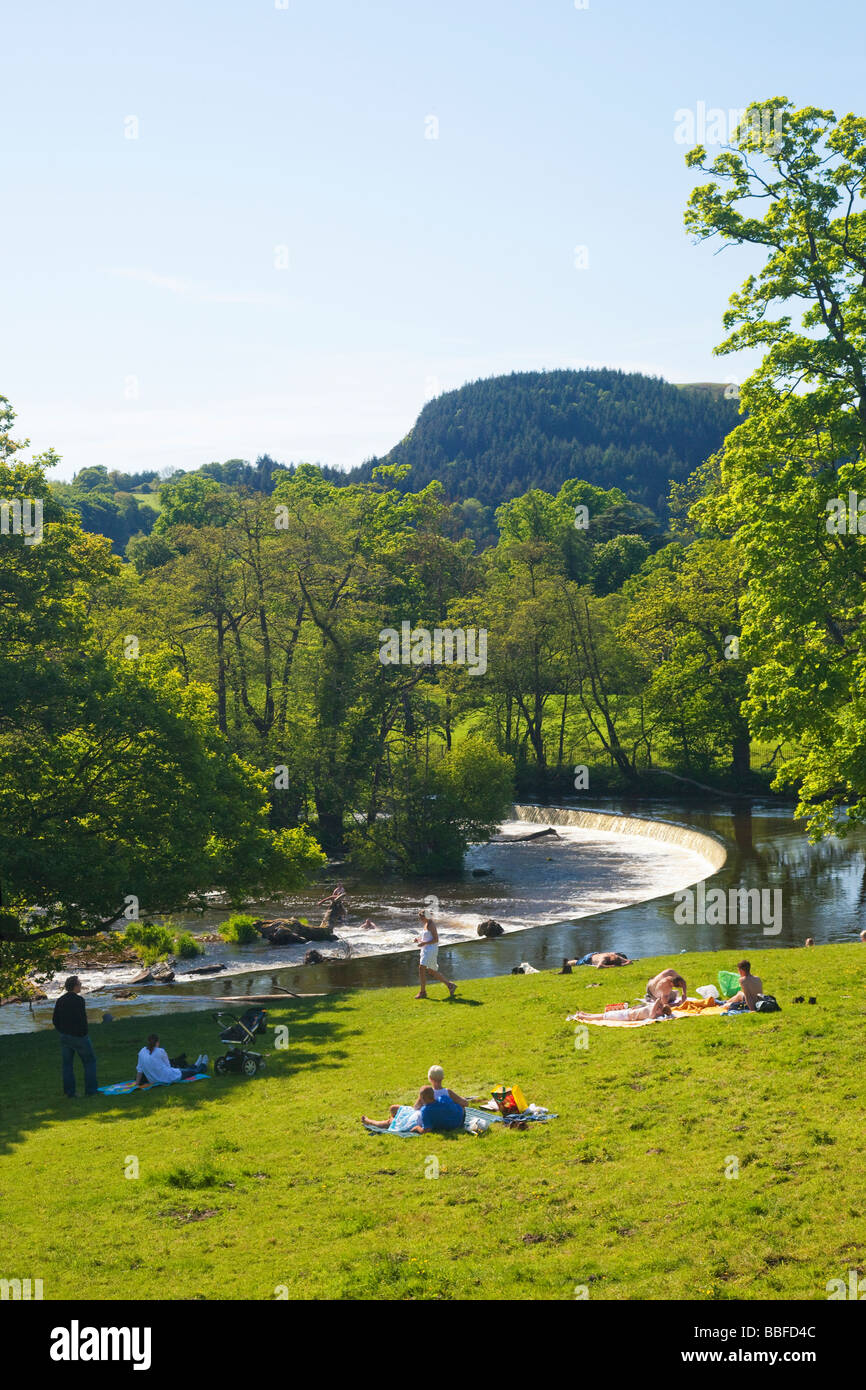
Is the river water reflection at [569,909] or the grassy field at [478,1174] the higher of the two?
the grassy field at [478,1174]

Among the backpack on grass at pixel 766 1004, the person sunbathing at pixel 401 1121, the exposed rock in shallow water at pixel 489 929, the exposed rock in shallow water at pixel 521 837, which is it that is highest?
the backpack on grass at pixel 766 1004

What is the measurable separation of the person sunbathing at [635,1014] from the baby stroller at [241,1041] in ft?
20.5

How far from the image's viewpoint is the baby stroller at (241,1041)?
61.7ft

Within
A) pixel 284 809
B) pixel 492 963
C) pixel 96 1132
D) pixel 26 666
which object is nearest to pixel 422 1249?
pixel 96 1132

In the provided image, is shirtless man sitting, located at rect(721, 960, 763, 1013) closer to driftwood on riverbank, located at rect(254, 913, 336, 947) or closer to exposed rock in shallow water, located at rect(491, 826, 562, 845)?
driftwood on riverbank, located at rect(254, 913, 336, 947)

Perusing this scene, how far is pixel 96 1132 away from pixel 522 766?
68.0m

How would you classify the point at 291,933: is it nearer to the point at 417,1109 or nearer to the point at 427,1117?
the point at 417,1109

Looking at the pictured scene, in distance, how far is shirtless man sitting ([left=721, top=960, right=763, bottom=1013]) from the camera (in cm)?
1906

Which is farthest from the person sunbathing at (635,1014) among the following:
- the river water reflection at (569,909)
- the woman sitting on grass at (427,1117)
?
the river water reflection at (569,909)

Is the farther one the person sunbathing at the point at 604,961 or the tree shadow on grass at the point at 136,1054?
the person sunbathing at the point at 604,961

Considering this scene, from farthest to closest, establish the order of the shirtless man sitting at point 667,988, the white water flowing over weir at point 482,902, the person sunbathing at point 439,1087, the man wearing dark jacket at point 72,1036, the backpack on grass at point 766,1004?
the white water flowing over weir at point 482,902, the shirtless man sitting at point 667,988, the backpack on grass at point 766,1004, the man wearing dark jacket at point 72,1036, the person sunbathing at point 439,1087

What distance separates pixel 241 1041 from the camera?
20641 millimetres

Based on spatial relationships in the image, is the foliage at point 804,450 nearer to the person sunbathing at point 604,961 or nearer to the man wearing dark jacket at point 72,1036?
the person sunbathing at point 604,961

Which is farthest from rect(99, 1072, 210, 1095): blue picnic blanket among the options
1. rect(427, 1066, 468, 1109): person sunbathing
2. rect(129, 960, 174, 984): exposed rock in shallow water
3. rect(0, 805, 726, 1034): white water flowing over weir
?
rect(129, 960, 174, 984): exposed rock in shallow water
